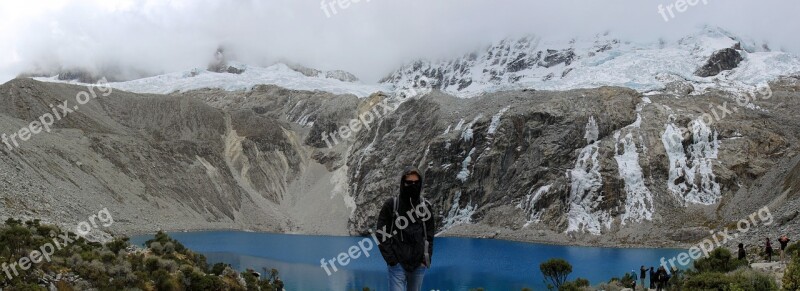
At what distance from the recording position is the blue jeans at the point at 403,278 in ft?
27.9

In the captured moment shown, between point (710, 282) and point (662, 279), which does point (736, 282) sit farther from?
point (662, 279)

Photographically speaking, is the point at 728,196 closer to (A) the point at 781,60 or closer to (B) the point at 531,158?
(B) the point at 531,158

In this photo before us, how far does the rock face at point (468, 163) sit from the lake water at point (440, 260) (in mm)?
10209

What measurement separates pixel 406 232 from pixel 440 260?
6546 centimetres

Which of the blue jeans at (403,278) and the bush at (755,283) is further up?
the blue jeans at (403,278)

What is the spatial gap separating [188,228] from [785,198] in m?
83.1

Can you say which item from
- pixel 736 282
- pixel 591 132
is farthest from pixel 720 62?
pixel 736 282

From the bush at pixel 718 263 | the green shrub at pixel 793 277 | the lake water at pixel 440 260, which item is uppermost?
the green shrub at pixel 793 277

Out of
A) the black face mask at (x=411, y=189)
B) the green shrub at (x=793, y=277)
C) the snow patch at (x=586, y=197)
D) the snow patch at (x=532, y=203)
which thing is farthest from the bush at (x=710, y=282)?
the snow patch at (x=532, y=203)

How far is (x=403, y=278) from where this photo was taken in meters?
8.58

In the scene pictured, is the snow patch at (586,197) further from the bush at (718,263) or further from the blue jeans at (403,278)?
the blue jeans at (403,278)

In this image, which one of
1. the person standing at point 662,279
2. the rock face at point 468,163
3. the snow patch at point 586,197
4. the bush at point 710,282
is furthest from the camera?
the snow patch at point 586,197

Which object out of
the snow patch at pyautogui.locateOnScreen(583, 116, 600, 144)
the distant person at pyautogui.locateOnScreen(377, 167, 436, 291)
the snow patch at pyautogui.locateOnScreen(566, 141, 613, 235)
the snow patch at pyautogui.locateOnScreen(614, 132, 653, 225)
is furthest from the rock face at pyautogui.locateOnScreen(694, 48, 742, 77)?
the distant person at pyautogui.locateOnScreen(377, 167, 436, 291)

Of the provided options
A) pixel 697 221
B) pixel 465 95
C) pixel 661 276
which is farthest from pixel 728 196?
pixel 661 276
